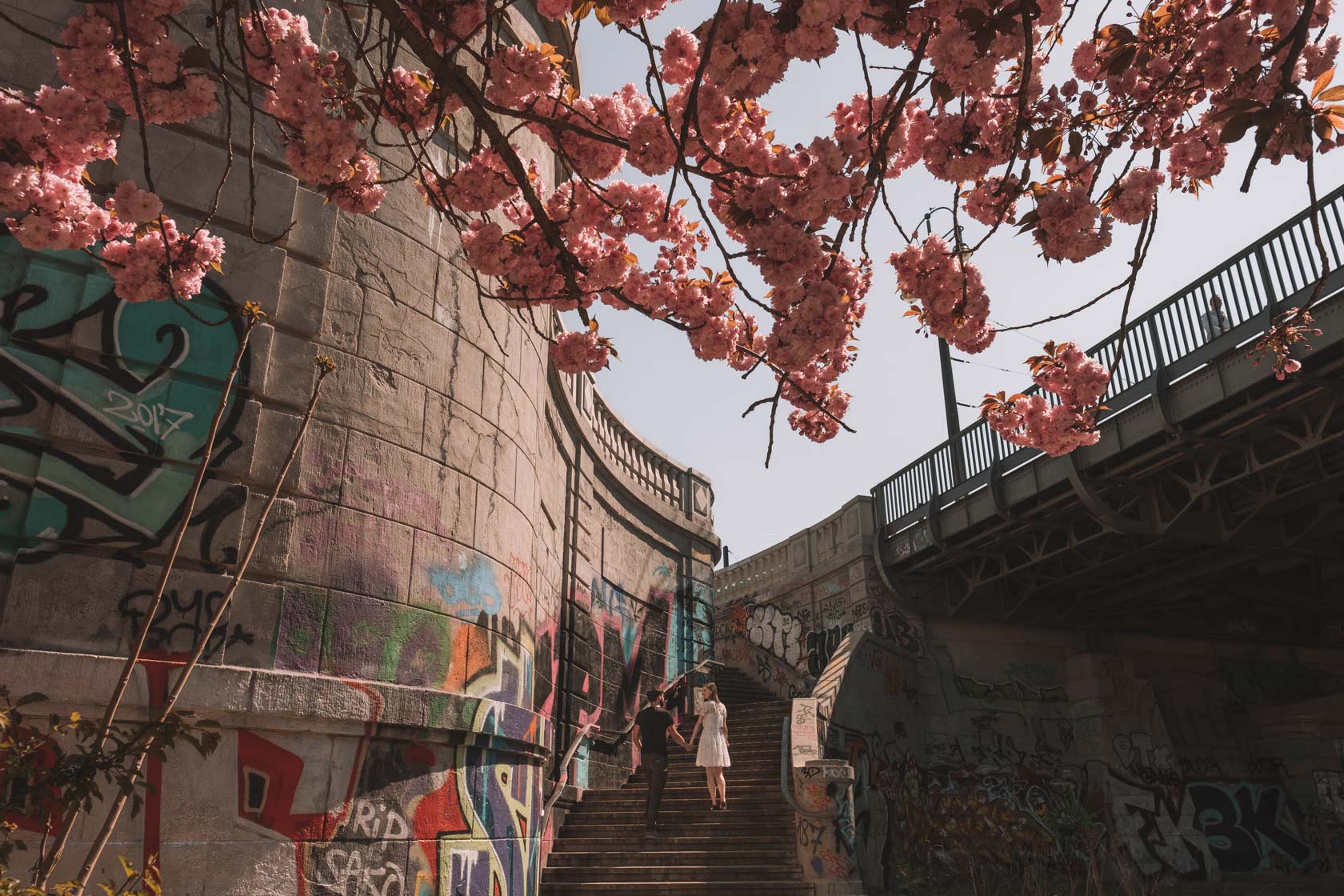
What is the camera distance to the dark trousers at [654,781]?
35.4 ft

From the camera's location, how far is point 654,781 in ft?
35.4

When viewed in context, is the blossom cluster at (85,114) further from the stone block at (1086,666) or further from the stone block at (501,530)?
the stone block at (1086,666)

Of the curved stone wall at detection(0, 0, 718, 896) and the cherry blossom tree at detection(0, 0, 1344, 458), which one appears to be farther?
the curved stone wall at detection(0, 0, 718, 896)

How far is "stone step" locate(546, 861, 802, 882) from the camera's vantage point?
10109mm

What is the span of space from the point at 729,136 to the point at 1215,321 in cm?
1241

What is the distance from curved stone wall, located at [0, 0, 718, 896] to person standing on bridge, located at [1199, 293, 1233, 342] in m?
11.0

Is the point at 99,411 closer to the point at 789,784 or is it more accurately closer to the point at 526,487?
the point at 526,487

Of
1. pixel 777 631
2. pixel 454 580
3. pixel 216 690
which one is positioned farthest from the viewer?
pixel 777 631

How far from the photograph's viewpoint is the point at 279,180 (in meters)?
6.76

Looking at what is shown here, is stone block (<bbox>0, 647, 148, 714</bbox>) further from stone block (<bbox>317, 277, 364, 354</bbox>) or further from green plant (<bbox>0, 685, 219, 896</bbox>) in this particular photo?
stone block (<bbox>317, 277, 364, 354</bbox>)

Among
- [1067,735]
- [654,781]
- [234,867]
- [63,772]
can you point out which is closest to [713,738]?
[654,781]

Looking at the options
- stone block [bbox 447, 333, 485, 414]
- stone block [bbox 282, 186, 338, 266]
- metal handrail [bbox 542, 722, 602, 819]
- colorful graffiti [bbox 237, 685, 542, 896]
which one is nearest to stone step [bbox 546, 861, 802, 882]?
metal handrail [bbox 542, 722, 602, 819]

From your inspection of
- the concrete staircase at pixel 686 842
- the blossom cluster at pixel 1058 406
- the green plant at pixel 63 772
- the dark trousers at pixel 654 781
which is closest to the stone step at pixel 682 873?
the concrete staircase at pixel 686 842

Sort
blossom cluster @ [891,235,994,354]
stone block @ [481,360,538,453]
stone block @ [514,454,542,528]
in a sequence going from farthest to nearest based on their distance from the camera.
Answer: stone block @ [514,454,542,528], stone block @ [481,360,538,453], blossom cluster @ [891,235,994,354]
